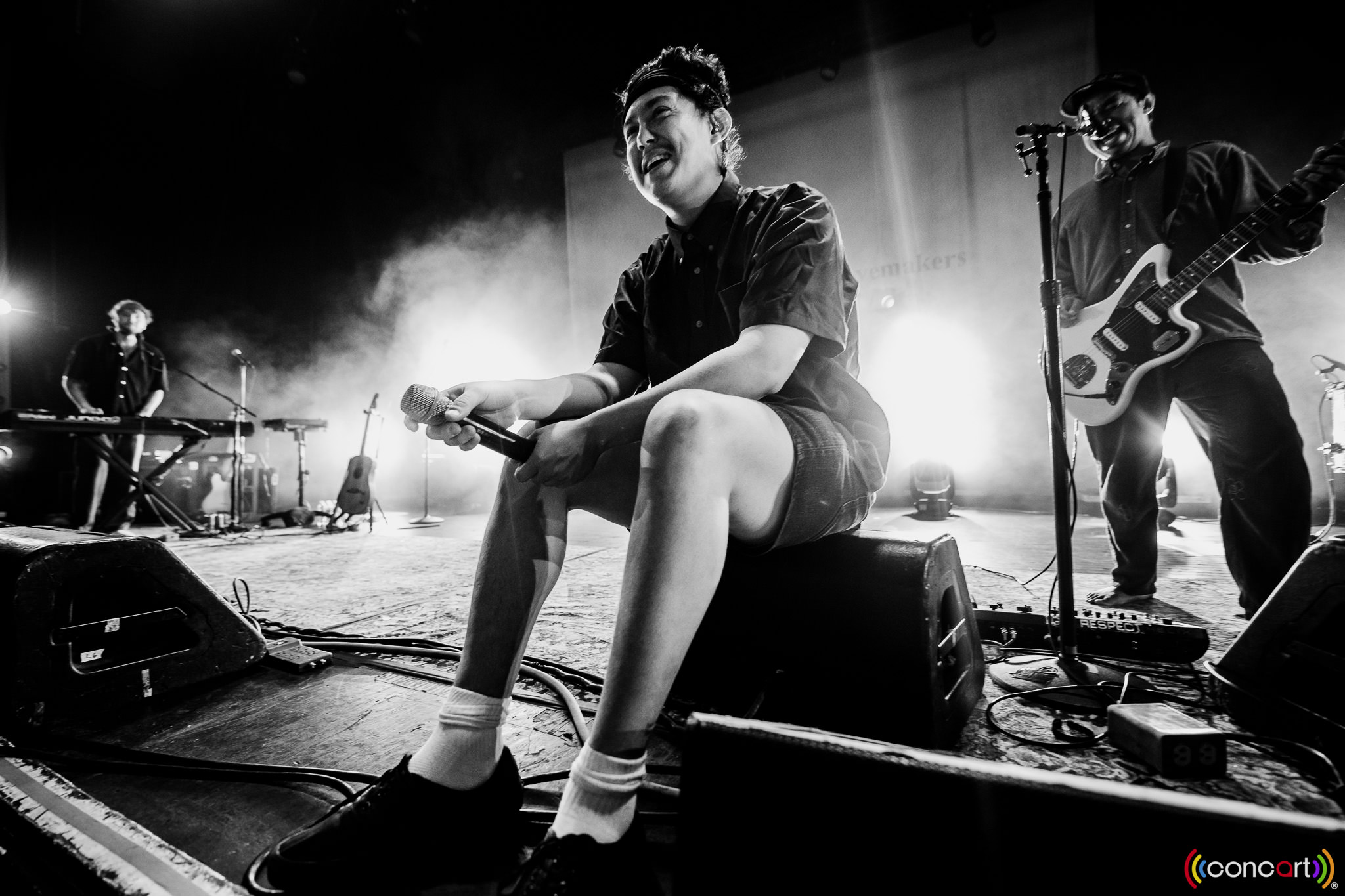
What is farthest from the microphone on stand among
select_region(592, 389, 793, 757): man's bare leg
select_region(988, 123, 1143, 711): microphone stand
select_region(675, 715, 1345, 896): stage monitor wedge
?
select_region(675, 715, 1345, 896): stage monitor wedge

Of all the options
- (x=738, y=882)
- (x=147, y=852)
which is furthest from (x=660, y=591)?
(x=147, y=852)

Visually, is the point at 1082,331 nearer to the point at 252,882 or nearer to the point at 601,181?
the point at 252,882

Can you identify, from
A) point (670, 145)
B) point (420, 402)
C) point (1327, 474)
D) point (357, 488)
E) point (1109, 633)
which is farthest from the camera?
point (357, 488)

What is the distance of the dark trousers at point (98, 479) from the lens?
4.73 metres

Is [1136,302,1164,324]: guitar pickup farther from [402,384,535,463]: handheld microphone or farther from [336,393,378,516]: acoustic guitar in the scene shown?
[336,393,378,516]: acoustic guitar

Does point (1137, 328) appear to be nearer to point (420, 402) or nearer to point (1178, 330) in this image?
point (1178, 330)

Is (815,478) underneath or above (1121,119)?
underneath

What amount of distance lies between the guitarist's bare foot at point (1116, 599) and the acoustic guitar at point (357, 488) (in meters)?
5.87

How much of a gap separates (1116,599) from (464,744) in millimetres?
2355

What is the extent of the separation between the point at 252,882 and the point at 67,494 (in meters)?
7.86

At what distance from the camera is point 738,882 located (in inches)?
20.5

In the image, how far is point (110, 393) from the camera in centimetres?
494

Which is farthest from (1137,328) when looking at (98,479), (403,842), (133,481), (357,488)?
Result: (98,479)

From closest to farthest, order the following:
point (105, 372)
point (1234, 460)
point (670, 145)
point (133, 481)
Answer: point (670, 145) < point (1234, 460) < point (133, 481) < point (105, 372)
